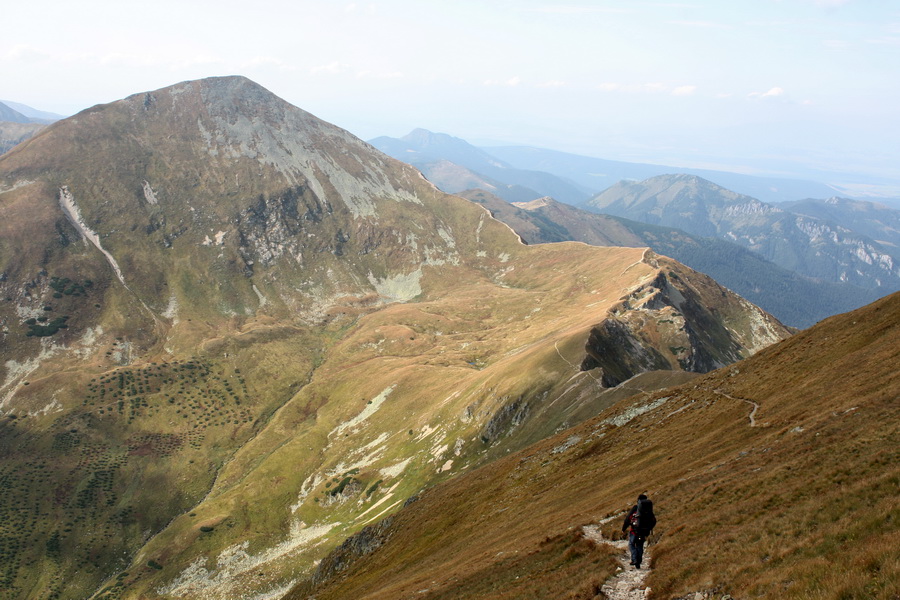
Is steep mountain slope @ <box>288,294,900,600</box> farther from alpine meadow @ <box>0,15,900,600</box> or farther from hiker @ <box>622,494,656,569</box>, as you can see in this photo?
hiker @ <box>622,494,656,569</box>

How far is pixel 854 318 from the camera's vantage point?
6150cm

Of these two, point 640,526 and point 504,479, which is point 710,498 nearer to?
point 640,526

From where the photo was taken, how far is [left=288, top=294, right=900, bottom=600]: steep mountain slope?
20281 mm

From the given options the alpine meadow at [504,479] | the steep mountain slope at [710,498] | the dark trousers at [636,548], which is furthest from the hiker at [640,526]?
the steep mountain slope at [710,498]

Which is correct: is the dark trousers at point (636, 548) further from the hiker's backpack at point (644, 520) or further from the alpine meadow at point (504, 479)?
the hiker's backpack at point (644, 520)

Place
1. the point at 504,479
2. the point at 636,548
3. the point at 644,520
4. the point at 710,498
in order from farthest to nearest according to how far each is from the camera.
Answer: the point at 504,479 < the point at 710,498 < the point at 636,548 < the point at 644,520

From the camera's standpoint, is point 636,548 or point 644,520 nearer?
point 644,520

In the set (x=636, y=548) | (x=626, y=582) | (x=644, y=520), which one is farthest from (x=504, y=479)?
(x=644, y=520)

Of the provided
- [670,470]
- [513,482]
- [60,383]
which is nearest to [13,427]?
[60,383]

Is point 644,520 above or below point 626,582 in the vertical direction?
above

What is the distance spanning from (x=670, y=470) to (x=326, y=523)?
363 feet

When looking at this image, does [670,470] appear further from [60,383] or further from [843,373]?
[60,383]

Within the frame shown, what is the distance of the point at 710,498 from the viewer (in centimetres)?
3153

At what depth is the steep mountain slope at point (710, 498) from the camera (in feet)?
66.5
